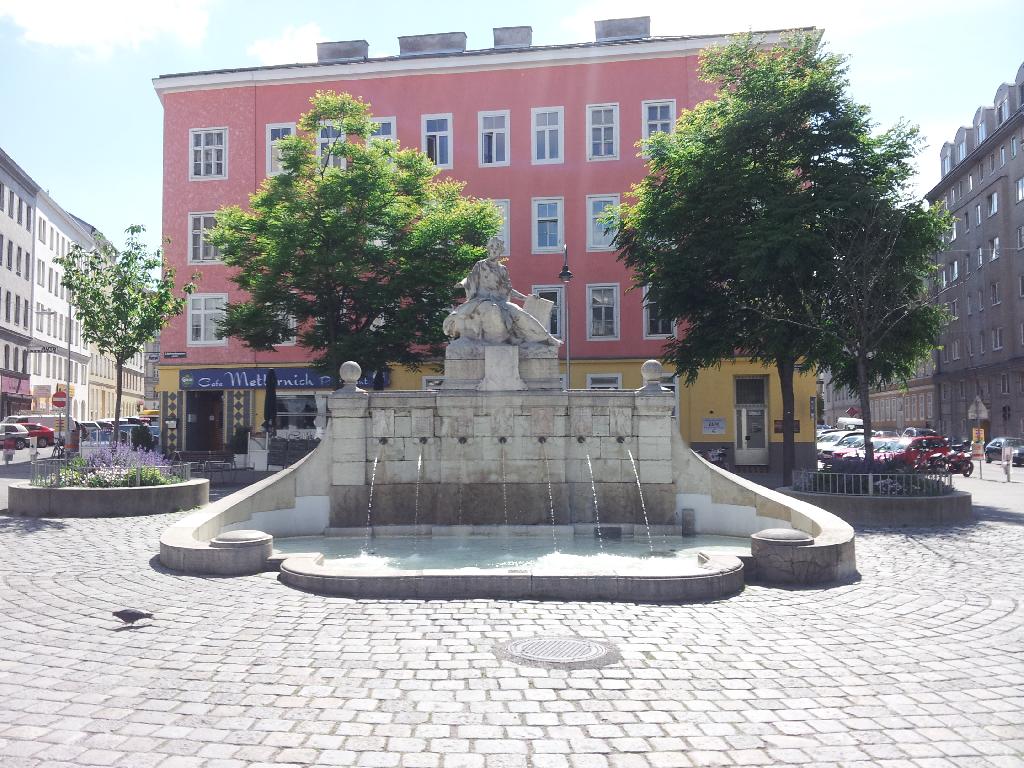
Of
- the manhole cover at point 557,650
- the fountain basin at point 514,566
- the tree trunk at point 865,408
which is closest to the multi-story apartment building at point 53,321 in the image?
the fountain basin at point 514,566

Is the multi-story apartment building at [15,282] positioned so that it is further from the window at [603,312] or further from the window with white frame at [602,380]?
the window with white frame at [602,380]

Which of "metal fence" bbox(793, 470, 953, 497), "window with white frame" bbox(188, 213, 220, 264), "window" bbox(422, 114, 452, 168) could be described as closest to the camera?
"metal fence" bbox(793, 470, 953, 497)

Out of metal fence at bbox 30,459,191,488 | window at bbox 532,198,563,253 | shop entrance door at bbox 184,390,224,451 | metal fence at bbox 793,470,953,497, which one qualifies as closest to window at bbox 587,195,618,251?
window at bbox 532,198,563,253

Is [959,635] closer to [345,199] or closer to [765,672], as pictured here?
[765,672]

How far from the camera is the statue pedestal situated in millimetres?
12820

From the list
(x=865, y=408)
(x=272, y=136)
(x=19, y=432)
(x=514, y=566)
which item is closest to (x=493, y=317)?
(x=514, y=566)

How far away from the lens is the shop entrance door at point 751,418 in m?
32.4

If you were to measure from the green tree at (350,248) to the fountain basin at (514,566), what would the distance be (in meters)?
15.0

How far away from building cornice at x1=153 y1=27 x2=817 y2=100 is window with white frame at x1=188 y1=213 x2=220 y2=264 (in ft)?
18.3

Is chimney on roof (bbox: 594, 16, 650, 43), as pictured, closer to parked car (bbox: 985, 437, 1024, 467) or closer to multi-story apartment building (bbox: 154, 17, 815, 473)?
multi-story apartment building (bbox: 154, 17, 815, 473)

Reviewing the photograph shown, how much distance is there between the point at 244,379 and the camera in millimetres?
34594

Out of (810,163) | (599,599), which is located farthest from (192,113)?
(599,599)

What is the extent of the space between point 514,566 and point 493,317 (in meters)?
5.03

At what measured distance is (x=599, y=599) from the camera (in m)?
7.75
